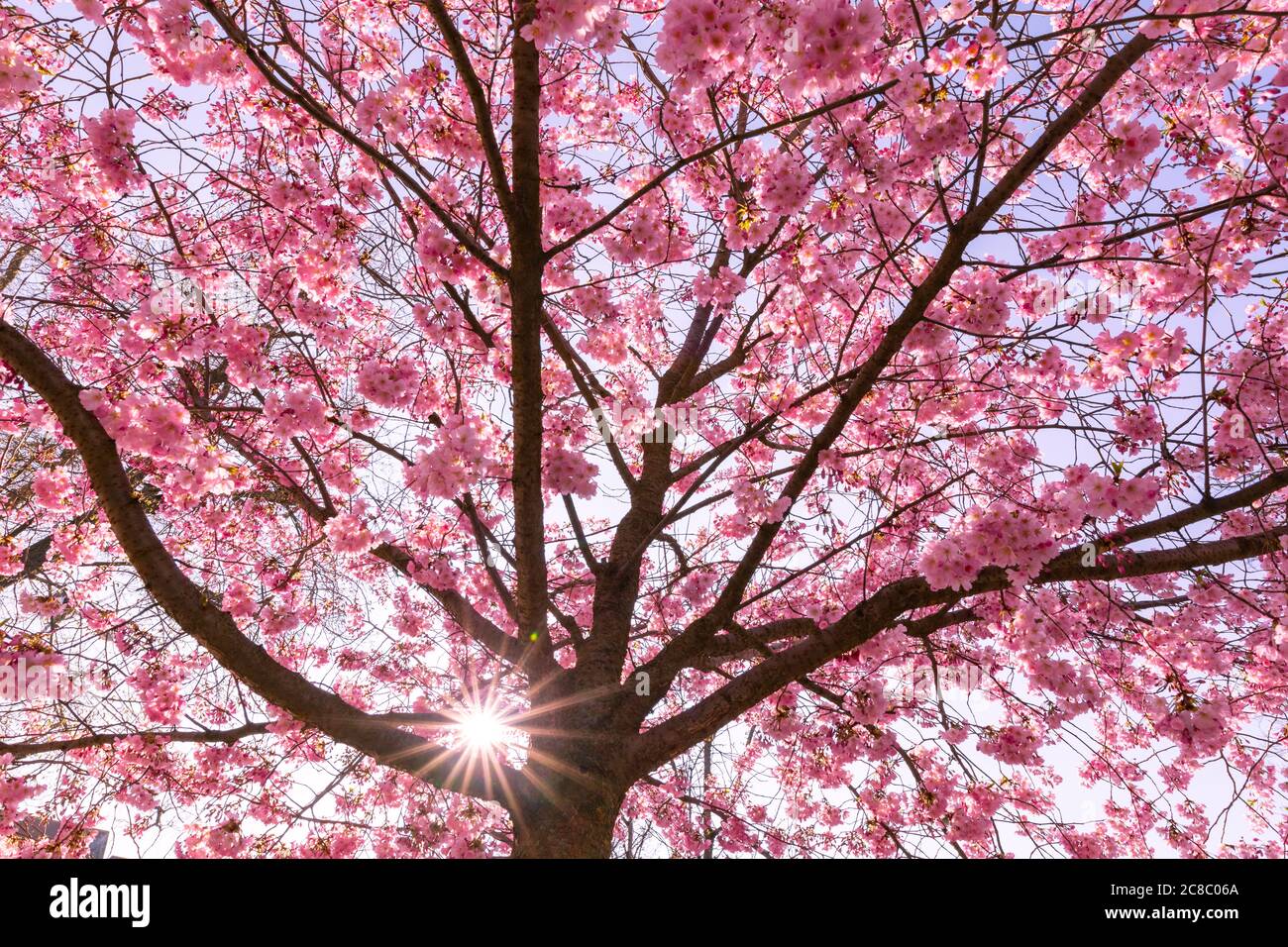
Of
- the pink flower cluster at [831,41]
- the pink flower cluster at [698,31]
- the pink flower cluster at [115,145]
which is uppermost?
the pink flower cluster at [115,145]

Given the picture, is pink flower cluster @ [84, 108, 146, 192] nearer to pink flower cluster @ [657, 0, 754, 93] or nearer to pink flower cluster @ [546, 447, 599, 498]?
pink flower cluster @ [546, 447, 599, 498]

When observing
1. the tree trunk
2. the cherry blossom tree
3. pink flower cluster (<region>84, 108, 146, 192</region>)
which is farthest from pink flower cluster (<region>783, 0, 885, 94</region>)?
pink flower cluster (<region>84, 108, 146, 192</region>)

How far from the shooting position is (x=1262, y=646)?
14.3ft

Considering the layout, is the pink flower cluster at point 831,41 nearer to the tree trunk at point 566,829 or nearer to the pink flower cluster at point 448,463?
the pink flower cluster at point 448,463

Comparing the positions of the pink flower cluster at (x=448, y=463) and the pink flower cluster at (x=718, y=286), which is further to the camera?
the pink flower cluster at (x=718, y=286)

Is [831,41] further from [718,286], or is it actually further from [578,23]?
[718,286]
